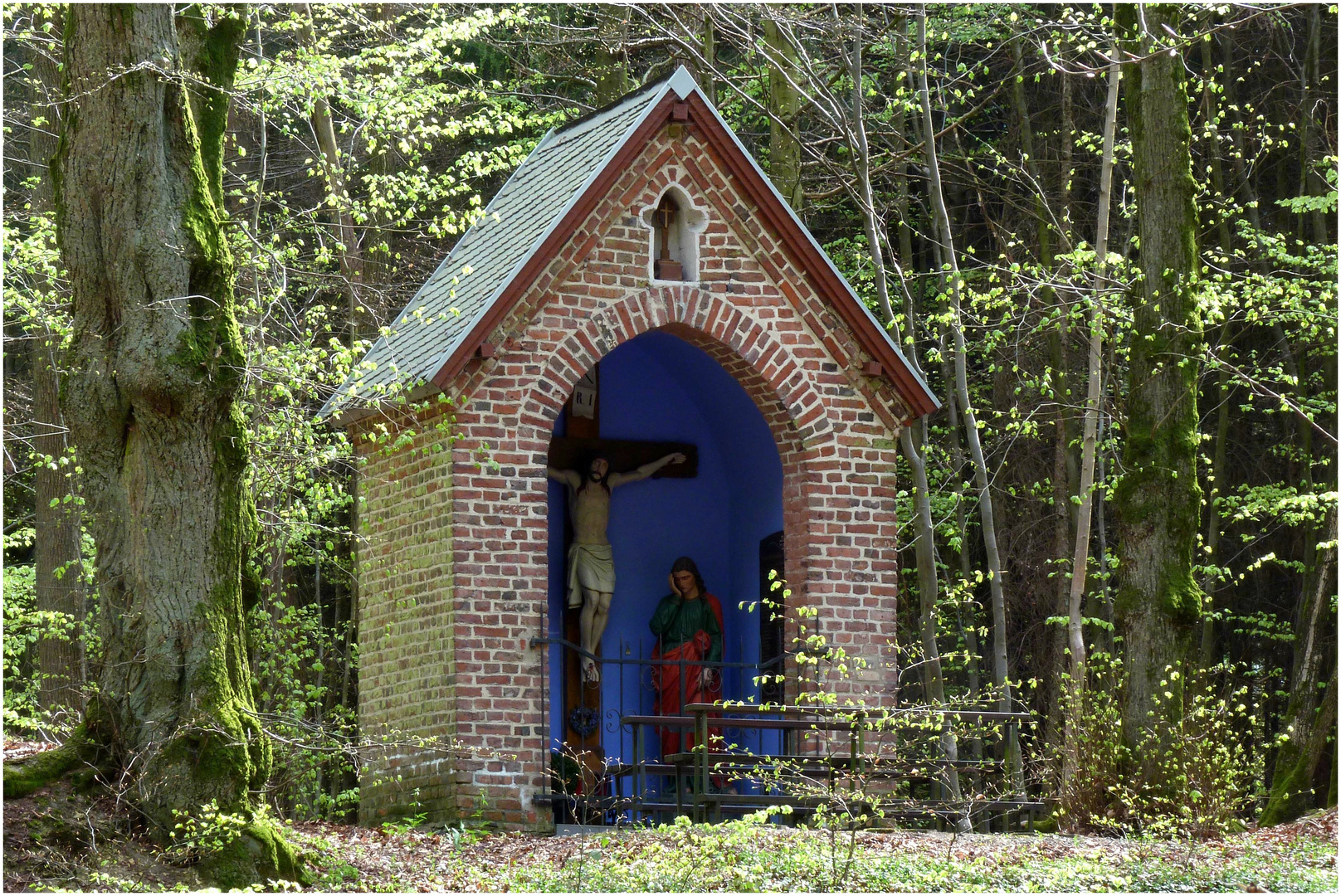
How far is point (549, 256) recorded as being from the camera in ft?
35.9

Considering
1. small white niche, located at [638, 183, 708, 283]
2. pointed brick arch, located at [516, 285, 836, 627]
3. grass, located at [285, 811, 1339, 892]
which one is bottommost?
grass, located at [285, 811, 1339, 892]

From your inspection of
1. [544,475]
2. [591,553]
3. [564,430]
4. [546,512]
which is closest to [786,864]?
[546,512]

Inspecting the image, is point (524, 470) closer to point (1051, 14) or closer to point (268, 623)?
point (268, 623)

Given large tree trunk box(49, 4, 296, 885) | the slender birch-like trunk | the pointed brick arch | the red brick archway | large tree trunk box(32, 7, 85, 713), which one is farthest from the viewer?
large tree trunk box(32, 7, 85, 713)

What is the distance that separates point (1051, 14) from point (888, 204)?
315cm

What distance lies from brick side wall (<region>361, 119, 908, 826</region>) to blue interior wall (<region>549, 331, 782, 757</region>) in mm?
1526

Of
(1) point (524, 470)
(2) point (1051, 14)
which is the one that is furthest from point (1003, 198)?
(1) point (524, 470)

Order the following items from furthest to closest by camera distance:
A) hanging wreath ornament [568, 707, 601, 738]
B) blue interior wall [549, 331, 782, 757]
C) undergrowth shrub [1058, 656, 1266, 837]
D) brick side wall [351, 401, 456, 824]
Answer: blue interior wall [549, 331, 782, 757]
hanging wreath ornament [568, 707, 601, 738]
brick side wall [351, 401, 456, 824]
undergrowth shrub [1058, 656, 1266, 837]

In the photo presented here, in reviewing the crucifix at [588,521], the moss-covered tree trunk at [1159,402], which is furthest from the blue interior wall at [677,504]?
the moss-covered tree trunk at [1159,402]

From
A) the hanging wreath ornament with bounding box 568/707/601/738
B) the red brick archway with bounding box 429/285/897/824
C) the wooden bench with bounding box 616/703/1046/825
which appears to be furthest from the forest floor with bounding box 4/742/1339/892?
the hanging wreath ornament with bounding box 568/707/601/738

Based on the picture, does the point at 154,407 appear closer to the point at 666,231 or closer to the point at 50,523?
the point at 666,231

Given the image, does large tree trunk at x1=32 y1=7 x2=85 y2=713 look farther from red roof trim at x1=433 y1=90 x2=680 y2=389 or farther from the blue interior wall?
red roof trim at x1=433 y1=90 x2=680 y2=389

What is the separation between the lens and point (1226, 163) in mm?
19547

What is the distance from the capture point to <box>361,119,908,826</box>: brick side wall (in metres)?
10.6
